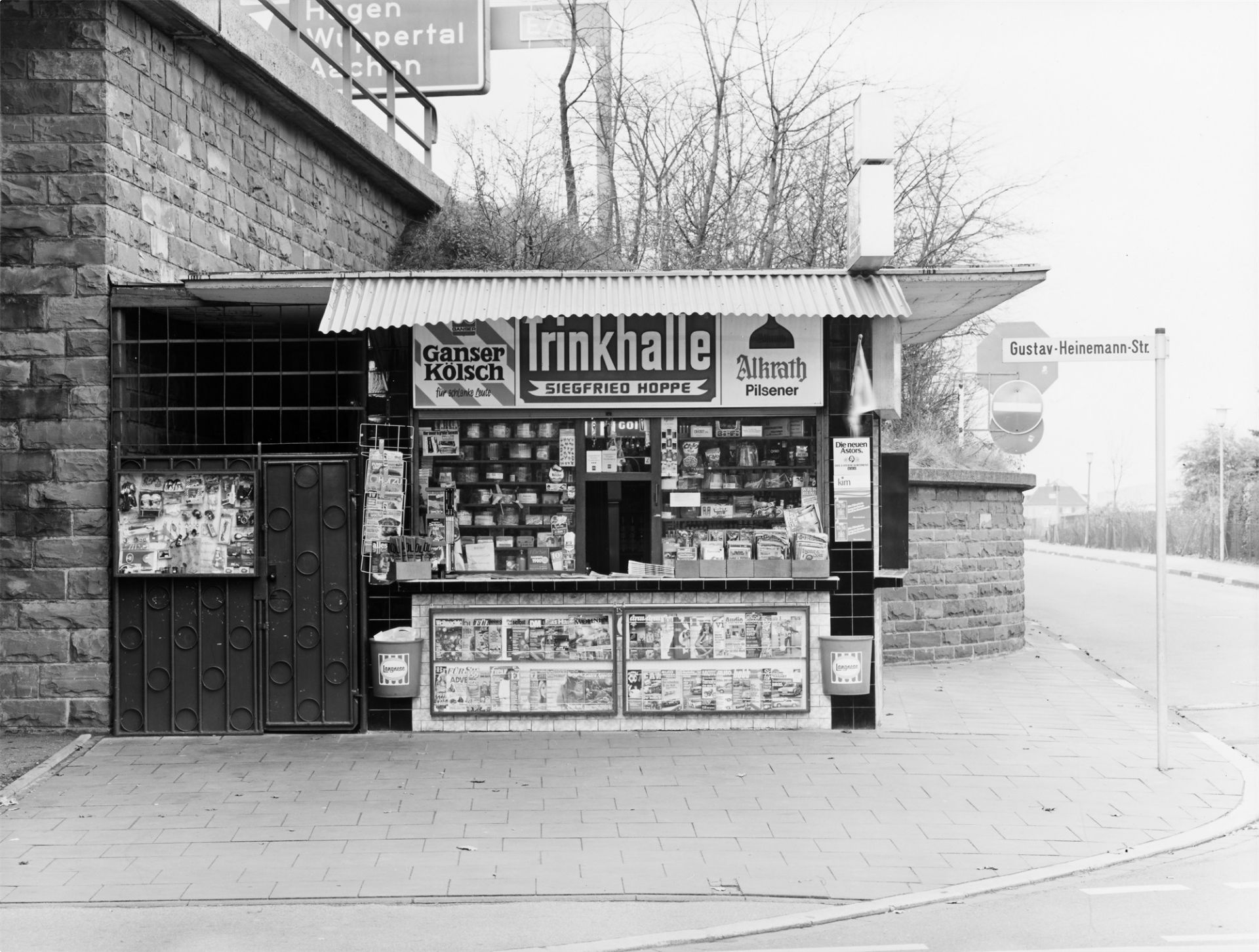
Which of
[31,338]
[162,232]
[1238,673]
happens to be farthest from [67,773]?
[1238,673]

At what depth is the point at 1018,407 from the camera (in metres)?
14.9

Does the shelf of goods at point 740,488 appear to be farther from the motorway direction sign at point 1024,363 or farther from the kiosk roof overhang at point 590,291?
the motorway direction sign at point 1024,363

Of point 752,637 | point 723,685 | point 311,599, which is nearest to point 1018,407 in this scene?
point 752,637

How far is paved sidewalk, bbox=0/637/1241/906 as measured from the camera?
6246 millimetres

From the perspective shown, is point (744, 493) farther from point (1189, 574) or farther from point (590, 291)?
point (1189, 574)

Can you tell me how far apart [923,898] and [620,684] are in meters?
4.22

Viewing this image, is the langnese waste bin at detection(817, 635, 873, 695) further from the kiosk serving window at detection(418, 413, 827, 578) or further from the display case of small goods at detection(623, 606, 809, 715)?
the kiosk serving window at detection(418, 413, 827, 578)

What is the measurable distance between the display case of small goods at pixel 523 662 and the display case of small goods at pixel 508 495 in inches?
23.6

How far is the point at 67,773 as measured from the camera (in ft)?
27.8

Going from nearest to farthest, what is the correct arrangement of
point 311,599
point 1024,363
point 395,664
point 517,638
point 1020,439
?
point 1024,363
point 395,664
point 311,599
point 517,638
point 1020,439

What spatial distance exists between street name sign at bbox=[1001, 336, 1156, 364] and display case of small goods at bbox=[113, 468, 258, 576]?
235 inches

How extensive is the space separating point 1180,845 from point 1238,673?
27.1ft

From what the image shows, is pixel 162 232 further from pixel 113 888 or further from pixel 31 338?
pixel 113 888

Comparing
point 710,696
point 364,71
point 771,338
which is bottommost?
point 710,696
